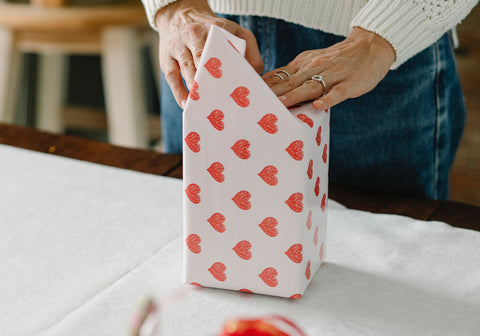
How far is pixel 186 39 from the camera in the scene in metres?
0.69

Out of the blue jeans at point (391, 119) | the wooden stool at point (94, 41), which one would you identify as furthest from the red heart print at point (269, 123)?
the wooden stool at point (94, 41)

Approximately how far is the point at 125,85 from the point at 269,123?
1348mm

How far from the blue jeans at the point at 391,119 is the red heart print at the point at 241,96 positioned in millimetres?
359

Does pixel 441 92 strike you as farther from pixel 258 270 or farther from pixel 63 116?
pixel 63 116

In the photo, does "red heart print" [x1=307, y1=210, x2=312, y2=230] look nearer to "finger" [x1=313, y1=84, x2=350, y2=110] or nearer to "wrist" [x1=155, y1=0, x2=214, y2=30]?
"finger" [x1=313, y1=84, x2=350, y2=110]

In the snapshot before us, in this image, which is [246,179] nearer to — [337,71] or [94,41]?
[337,71]

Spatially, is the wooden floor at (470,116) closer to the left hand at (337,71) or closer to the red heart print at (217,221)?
the left hand at (337,71)

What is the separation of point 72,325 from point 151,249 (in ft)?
0.48

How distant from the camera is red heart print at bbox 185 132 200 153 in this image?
557 mm

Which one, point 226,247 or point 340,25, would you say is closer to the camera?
point 226,247

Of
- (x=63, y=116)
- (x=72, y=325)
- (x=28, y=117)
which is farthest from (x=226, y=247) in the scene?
(x=28, y=117)

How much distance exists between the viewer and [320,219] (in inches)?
24.5

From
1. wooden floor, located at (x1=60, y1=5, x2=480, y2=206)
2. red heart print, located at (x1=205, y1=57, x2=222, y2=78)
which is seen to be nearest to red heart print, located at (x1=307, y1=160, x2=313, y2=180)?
red heart print, located at (x1=205, y1=57, x2=222, y2=78)

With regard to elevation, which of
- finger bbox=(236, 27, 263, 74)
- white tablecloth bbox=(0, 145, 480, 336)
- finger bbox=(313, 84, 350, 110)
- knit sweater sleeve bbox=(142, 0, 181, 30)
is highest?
knit sweater sleeve bbox=(142, 0, 181, 30)
